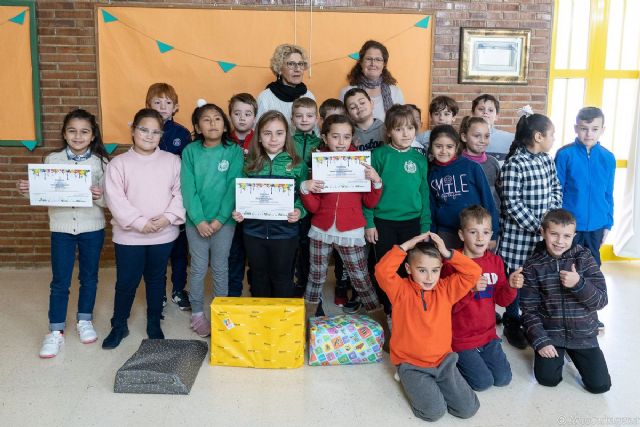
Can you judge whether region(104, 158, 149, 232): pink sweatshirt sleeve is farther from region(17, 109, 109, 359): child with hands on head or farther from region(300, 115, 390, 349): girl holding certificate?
region(300, 115, 390, 349): girl holding certificate

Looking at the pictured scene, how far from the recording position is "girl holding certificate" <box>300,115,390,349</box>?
299 cm

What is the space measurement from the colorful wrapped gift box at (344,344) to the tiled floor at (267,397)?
49mm

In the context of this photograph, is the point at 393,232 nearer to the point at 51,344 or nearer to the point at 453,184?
the point at 453,184

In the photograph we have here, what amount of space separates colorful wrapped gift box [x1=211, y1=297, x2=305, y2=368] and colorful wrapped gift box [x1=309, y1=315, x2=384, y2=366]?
83mm

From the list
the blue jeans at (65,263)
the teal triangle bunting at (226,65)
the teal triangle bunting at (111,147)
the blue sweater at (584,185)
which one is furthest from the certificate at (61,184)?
the blue sweater at (584,185)

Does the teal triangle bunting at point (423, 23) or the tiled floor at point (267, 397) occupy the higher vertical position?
the teal triangle bunting at point (423, 23)

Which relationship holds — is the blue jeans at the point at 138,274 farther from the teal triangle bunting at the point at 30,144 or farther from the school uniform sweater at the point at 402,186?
the teal triangle bunting at the point at 30,144

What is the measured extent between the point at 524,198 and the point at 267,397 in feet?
5.68

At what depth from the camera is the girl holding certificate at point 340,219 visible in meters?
2.99

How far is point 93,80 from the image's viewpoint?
439cm

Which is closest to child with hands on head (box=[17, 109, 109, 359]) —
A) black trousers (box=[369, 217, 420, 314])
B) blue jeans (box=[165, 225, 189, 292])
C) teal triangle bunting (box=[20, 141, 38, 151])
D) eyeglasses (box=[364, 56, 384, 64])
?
blue jeans (box=[165, 225, 189, 292])

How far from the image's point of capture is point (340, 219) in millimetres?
3039

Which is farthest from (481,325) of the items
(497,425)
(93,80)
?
(93,80)

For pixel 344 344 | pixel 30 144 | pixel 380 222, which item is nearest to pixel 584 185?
pixel 380 222
